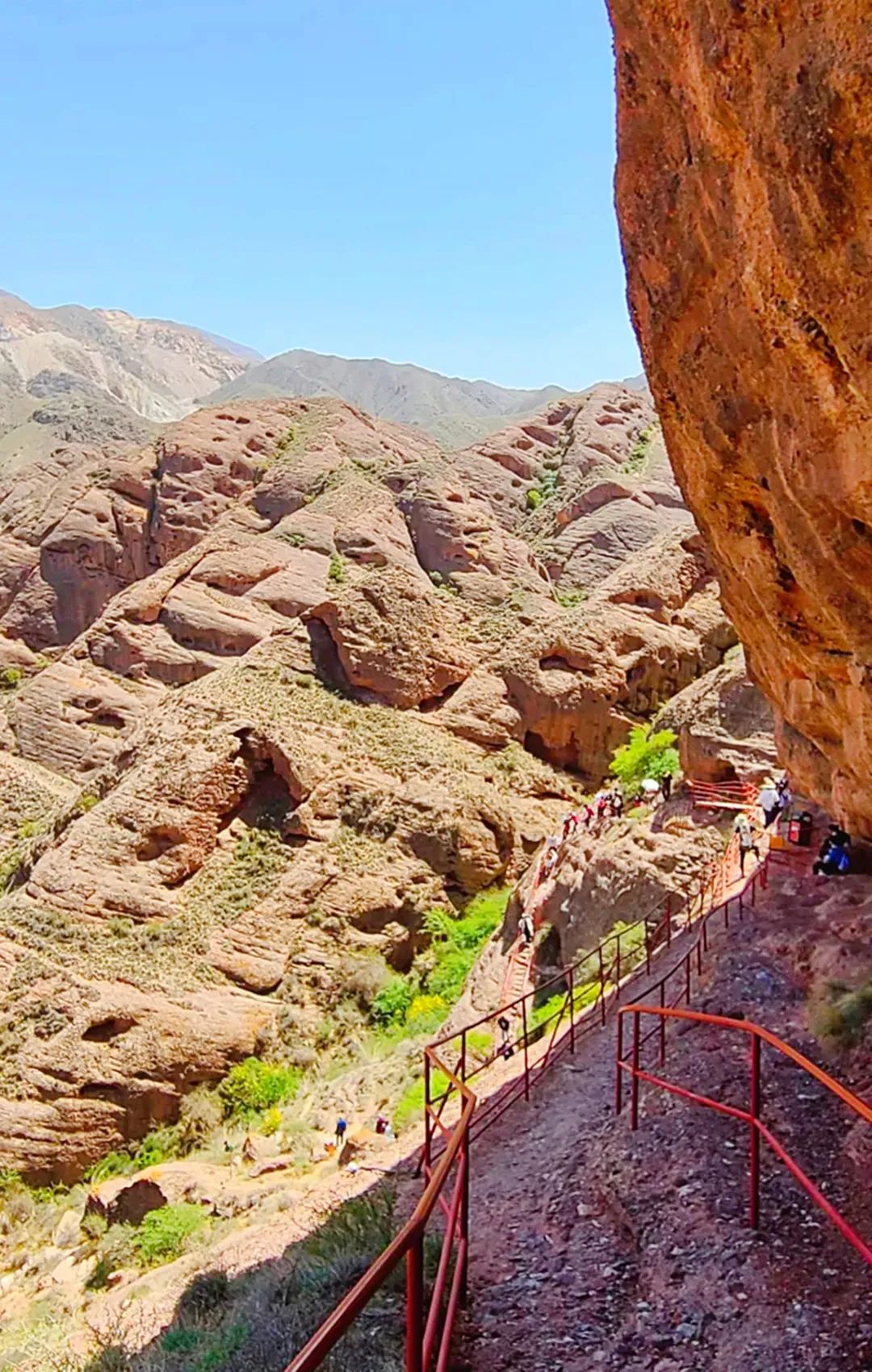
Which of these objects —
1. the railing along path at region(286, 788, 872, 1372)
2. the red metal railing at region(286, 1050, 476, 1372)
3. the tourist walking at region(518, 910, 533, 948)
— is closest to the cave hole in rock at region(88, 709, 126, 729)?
the tourist walking at region(518, 910, 533, 948)

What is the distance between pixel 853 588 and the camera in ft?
26.4

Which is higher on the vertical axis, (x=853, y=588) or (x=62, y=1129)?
(x=853, y=588)

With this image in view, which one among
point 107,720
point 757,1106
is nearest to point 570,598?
point 107,720

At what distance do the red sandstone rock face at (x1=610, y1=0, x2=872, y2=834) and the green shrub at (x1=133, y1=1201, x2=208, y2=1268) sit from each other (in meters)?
13.3

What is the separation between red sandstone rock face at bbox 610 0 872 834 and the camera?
5574mm

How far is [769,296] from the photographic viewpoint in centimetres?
682

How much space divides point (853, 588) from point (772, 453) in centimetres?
146

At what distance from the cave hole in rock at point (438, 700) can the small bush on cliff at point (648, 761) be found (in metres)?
7.47

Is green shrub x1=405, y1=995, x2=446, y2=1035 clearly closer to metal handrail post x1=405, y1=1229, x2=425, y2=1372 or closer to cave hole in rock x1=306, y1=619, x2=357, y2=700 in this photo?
cave hole in rock x1=306, y1=619, x2=357, y2=700

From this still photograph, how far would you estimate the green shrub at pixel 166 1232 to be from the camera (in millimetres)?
14625

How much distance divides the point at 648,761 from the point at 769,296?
1993cm

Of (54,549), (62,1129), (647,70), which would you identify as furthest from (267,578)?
(647,70)

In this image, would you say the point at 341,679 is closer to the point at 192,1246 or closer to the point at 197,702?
the point at 197,702

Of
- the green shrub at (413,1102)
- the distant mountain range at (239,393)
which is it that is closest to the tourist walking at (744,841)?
the green shrub at (413,1102)
